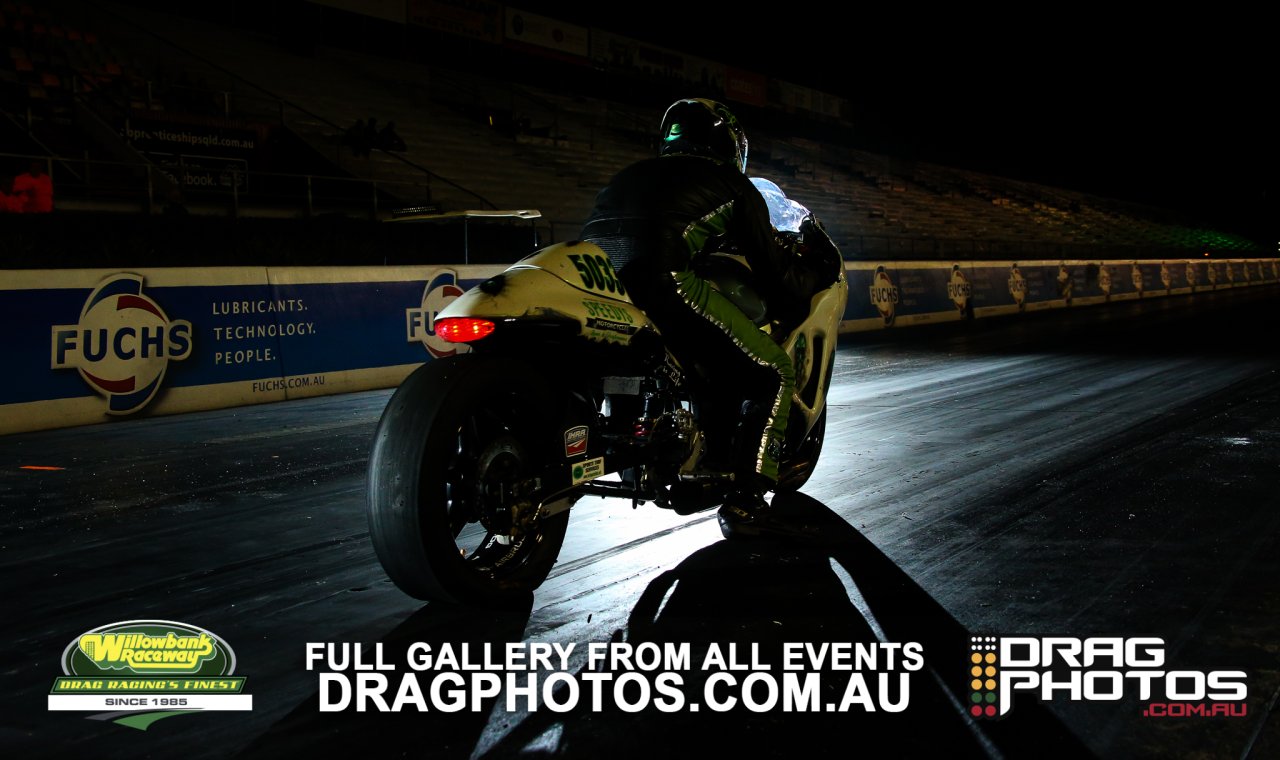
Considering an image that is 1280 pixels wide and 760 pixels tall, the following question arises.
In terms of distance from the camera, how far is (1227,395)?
9.88 meters

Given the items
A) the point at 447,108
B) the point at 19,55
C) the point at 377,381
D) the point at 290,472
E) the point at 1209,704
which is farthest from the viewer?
the point at 447,108

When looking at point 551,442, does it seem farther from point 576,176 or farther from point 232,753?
point 576,176

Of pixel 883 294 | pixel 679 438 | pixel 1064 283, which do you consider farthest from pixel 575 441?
pixel 1064 283

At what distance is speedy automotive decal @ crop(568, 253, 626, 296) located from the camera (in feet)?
13.1

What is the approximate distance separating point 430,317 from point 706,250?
766cm

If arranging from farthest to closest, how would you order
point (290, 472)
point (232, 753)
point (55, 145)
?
point (55, 145), point (290, 472), point (232, 753)

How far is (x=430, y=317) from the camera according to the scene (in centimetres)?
1177

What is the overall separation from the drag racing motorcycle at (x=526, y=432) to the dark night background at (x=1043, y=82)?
32960 millimetres

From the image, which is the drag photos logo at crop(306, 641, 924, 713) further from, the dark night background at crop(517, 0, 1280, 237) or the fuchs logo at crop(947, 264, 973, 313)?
the dark night background at crop(517, 0, 1280, 237)

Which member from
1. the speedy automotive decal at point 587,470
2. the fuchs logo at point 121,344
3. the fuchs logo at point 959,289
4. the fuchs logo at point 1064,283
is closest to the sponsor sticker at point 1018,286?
the fuchs logo at point 959,289

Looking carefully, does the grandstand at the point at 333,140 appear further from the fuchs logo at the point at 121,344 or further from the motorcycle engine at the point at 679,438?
the motorcycle engine at the point at 679,438

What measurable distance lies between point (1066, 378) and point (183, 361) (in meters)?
8.64

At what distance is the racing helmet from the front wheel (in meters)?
1.36

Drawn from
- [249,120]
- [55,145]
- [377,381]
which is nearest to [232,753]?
[377,381]
